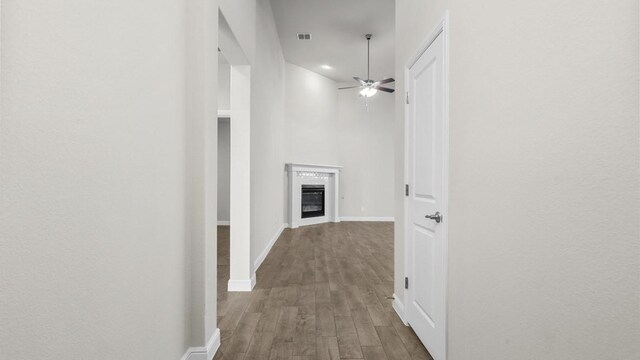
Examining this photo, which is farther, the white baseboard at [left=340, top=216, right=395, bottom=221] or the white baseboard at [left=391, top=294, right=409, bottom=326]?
the white baseboard at [left=340, top=216, right=395, bottom=221]

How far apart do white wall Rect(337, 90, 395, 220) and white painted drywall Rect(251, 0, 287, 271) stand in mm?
Result: 2866

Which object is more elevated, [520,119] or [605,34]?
[605,34]

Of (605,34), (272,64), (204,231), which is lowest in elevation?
(204,231)

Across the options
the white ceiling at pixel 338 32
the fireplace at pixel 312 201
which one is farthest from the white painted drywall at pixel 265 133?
the fireplace at pixel 312 201

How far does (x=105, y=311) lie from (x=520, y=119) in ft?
5.29

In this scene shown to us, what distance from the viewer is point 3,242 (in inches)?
30.6

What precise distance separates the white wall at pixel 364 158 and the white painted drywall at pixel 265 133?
2.87 meters

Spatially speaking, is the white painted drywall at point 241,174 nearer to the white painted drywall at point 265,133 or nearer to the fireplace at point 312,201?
the white painted drywall at point 265,133

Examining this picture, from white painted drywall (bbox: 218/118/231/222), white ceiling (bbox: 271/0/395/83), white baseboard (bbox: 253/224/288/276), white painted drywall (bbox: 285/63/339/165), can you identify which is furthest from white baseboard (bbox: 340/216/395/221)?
white ceiling (bbox: 271/0/395/83)

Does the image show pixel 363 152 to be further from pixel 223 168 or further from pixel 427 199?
pixel 427 199

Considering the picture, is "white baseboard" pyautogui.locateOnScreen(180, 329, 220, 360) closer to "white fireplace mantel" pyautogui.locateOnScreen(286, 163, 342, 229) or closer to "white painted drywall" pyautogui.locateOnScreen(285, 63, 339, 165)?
"white fireplace mantel" pyautogui.locateOnScreen(286, 163, 342, 229)

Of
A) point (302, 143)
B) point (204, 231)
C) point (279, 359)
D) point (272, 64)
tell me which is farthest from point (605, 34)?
point (302, 143)

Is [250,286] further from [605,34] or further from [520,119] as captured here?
[605,34]

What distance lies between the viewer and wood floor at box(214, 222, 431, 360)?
2.15 m
